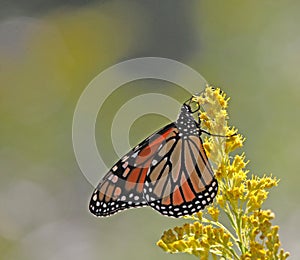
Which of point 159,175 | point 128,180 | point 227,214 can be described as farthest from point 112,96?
point 227,214

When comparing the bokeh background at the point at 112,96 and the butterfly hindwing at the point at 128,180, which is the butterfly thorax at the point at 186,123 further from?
the bokeh background at the point at 112,96

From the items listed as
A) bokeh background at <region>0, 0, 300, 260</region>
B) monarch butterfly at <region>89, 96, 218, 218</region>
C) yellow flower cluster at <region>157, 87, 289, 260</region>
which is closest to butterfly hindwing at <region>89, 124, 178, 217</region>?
monarch butterfly at <region>89, 96, 218, 218</region>

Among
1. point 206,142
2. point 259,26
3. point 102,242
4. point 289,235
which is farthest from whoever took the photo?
point 259,26

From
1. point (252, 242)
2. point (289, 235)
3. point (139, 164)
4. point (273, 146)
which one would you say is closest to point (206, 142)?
point (252, 242)

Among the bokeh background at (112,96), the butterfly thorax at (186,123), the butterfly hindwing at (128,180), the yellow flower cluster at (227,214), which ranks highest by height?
the bokeh background at (112,96)

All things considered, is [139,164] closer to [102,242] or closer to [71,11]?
[102,242]

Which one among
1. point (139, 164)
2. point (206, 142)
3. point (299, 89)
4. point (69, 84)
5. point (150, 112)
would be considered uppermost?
point (69, 84)

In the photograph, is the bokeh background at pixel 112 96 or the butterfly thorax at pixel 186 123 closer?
the butterfly thorax at pixel 186 123

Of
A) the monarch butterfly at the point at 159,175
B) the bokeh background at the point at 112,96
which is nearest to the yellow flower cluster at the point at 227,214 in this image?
the monarch butterfly at the point at 159,175
